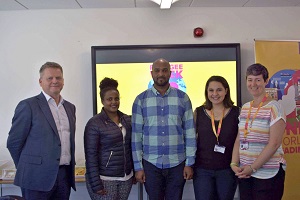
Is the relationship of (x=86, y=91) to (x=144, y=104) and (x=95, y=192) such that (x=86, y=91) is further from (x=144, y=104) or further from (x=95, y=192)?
(x=95, y=192)

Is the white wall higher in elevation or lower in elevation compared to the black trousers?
higher

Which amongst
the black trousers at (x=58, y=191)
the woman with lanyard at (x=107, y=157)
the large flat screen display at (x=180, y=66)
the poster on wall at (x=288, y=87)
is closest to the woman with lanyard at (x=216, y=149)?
the woman with lanyard at (x=107, y=157)

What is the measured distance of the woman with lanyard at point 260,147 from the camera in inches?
80.4

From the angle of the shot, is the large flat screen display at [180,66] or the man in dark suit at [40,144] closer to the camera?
the man in dark suit at [40,144]

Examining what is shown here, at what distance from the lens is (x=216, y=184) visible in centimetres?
225

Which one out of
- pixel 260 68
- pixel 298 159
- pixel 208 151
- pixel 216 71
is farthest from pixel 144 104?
pixel 298 159

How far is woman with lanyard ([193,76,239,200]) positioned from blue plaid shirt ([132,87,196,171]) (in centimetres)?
9

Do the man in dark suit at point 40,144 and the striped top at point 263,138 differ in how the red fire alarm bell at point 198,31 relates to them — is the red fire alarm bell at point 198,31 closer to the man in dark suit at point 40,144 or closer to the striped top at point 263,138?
the striped top at point 263,138

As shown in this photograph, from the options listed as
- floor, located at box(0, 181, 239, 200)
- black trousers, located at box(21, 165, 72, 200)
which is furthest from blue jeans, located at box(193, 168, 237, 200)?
floor, located at box(0, 181, 239, 200)

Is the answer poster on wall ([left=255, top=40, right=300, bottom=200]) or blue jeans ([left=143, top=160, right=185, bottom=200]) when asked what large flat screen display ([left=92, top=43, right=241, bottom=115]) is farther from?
blue jeans ([left=143, top=160, right=185, bottom=200])

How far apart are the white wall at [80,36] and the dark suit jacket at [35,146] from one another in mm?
1448

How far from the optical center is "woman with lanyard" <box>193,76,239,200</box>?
222 centimetres

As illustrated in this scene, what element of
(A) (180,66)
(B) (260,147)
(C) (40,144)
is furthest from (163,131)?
(A) (180,66)

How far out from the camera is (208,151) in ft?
7.39
